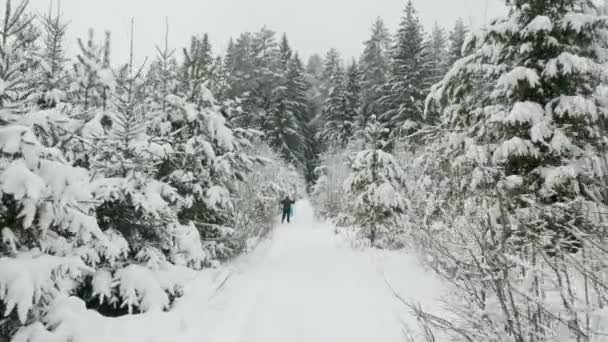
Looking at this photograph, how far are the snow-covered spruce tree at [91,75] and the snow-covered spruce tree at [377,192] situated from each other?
7254mm

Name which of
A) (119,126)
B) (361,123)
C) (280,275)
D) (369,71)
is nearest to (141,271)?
(119,126)

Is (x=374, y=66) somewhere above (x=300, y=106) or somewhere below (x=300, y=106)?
above

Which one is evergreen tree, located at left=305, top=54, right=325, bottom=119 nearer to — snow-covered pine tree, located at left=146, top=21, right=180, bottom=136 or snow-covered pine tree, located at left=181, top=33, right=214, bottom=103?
snow-covered pine tree, located at left=181, top=33, right=214, bottom=103

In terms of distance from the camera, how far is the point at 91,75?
20.9 ft

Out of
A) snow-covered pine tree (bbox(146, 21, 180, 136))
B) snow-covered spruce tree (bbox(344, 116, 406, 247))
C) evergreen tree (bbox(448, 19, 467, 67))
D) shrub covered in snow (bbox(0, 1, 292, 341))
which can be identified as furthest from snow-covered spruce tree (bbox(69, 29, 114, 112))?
evergreen tree (bbox(448, 19, 467, 67))

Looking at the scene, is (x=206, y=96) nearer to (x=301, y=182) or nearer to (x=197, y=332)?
(x=197, y=332)

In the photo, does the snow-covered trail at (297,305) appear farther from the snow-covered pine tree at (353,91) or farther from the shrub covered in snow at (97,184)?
the snow-covered pine tree at (353,91)

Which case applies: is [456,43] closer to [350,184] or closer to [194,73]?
[350,184]

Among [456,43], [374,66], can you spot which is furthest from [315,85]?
[456,43]

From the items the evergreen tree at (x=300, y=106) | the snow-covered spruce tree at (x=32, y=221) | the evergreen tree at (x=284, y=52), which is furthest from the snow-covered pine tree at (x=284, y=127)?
the snow-covered spruce tree at (x=32, y=221)

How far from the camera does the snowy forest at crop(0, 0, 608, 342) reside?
2.31 m

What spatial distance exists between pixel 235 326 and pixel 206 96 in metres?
5.53

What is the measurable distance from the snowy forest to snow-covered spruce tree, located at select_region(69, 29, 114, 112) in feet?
0.12

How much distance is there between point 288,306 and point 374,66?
37515 mm
